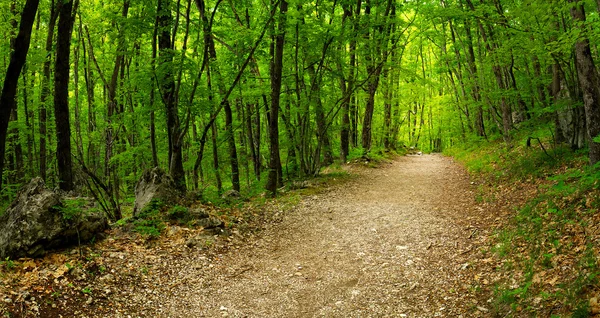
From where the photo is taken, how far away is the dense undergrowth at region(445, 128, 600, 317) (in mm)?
3699

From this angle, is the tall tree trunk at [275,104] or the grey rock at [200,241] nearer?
the grey rock at [200,241]

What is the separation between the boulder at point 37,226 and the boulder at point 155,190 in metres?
1.81

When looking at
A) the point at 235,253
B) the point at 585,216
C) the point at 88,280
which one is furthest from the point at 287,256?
the point at 585,216

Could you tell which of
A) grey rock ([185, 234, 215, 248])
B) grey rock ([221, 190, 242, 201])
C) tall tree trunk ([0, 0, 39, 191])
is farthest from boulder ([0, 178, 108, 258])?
grey rock ([221, 190, 242, 201])

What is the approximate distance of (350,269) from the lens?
6105 mm

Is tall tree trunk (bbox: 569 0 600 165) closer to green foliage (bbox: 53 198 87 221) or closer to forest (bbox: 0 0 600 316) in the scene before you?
forest (bbox: 0 0 600 316)

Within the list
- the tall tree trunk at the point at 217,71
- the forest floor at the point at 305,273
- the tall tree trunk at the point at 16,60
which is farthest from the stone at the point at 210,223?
the tall tree trunk at the point at 217,71

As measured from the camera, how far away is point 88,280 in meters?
5.01

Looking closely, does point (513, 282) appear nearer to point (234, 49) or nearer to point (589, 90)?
point (589, 90)

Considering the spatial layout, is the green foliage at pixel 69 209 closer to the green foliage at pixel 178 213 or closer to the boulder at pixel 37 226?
the boulder at pixel 37 226

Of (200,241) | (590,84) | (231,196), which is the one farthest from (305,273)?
(590,84)

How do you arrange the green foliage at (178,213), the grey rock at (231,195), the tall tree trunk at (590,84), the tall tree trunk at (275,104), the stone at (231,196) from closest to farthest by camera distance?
the tall tree trunk at (590,84) < the green foliage at (178,213) < the stone at (231,196) < the grey rock at (231,195) < the tall tree trunk at (275,104)

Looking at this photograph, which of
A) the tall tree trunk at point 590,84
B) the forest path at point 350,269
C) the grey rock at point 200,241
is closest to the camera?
the forest path at point 350,269

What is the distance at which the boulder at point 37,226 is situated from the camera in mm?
5191
